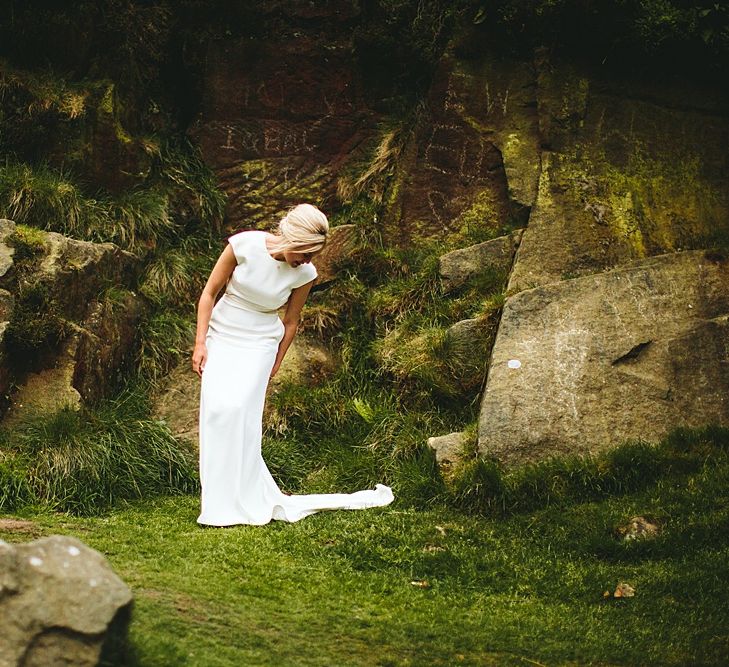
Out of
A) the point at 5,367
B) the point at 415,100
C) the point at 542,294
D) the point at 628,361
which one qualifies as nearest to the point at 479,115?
the point at 415,100

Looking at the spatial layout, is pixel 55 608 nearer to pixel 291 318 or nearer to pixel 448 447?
pixel 291 318

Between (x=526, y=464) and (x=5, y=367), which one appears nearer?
(x=526, y=464)

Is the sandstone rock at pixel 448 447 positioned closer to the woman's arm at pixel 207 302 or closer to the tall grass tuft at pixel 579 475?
the tall grass tuft at pixel 579 475

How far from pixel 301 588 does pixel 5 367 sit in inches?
148

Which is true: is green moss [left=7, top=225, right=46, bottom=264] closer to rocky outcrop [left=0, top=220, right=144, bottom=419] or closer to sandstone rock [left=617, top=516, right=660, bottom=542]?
rocky outcrop [left=0, top=220, right=144, bottom=419]

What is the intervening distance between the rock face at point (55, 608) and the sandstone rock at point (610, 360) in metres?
4.20

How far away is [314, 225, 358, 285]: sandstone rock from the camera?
10.6 metres

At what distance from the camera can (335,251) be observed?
10.7 meters

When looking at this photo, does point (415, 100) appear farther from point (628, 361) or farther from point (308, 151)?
point (628, 361)

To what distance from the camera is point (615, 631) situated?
18.1ft

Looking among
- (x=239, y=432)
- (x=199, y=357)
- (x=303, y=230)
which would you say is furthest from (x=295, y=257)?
(x=239, y=432)

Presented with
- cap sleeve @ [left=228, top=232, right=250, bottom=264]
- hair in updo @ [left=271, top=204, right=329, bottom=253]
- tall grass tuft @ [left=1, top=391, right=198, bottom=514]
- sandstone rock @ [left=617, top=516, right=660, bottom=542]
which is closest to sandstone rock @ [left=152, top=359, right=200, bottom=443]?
tall grass tuft @ [left=1, top=391, right=198, bottom=514]

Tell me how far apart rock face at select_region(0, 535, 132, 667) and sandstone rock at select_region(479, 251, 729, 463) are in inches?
166

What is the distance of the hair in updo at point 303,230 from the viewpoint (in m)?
7.47
